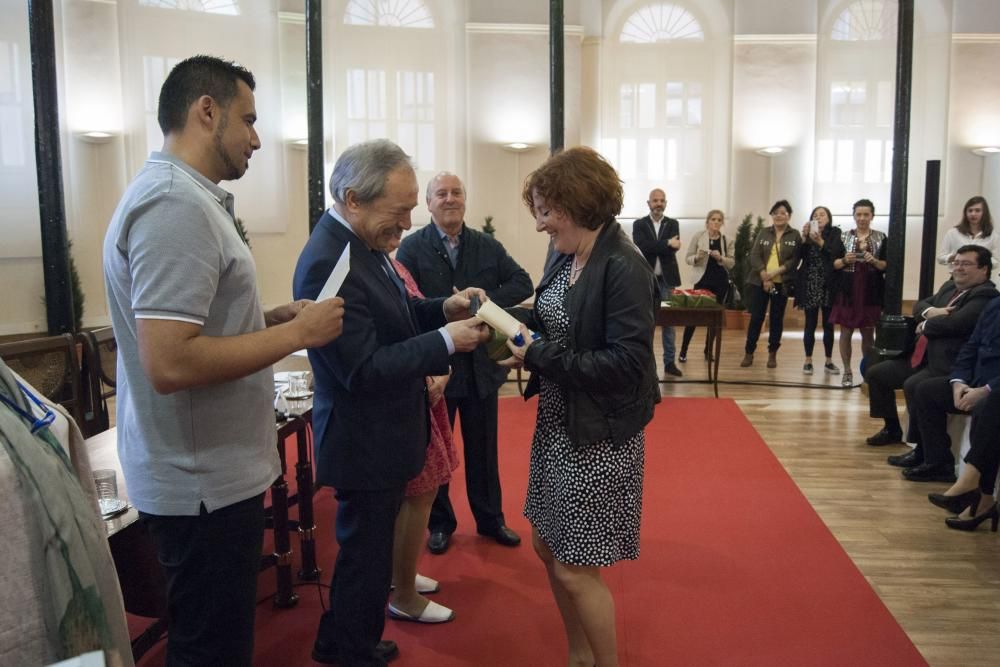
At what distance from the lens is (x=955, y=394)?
151 inches

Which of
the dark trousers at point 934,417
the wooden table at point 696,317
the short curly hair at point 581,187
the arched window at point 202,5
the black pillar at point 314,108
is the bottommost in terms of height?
the dark trousers at point 934,417

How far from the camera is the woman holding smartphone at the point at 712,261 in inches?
310

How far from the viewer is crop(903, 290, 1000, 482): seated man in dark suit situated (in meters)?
3.71

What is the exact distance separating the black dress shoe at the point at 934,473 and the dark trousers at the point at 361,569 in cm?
339

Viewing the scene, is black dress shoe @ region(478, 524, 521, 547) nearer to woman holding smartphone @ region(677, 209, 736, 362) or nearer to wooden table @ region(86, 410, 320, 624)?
wooden table @ region(86, 410, 320, 624)

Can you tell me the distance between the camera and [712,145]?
1134 centimetres

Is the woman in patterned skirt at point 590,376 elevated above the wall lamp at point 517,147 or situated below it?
below

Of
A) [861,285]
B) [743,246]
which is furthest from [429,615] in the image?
[743,246]

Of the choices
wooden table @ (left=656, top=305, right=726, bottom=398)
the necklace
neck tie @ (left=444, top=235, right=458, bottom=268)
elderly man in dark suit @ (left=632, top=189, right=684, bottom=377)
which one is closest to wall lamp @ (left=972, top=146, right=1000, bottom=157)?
elderly man in dark suit @ (left=632, top=189, right=684, bottom=377)

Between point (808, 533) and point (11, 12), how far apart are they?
8.59 metres

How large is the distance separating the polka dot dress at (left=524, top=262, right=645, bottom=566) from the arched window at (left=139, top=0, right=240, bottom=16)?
8.76 m

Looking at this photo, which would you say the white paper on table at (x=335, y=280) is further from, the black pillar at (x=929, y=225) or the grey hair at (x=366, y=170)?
the black pillar at (x=929, y=225)

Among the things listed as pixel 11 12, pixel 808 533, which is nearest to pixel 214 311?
pixel 808 533

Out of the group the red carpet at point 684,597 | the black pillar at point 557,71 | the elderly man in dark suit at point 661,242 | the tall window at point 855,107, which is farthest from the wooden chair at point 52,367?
the tall window at point 855,107
